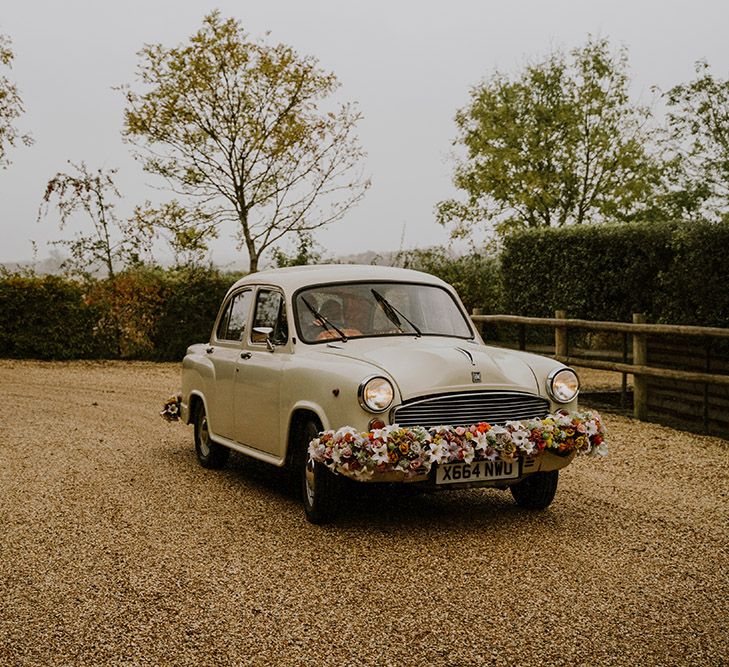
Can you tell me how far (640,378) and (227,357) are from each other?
6413 mm

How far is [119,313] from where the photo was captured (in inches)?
851

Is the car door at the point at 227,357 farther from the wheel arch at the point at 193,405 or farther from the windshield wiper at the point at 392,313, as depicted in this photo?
the windshield wiper at the point at 392,313

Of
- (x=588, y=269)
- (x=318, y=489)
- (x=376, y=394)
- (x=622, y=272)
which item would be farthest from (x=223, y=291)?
(x=376, y=394)

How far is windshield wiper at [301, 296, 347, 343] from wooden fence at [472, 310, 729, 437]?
18.3ft

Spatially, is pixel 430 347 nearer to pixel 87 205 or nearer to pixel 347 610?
pixel 347 610

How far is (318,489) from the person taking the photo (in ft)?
22.0

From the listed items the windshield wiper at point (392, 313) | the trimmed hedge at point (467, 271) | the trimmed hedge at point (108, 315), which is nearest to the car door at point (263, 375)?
the windshield wiper at point (392, 313)

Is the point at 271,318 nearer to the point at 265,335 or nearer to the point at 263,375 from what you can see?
the point at 265,335

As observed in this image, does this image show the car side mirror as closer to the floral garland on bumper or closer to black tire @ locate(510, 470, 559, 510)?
the floral garland on bumper

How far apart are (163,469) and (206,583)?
3.89 metres

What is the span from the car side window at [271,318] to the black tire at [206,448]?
1367 mm

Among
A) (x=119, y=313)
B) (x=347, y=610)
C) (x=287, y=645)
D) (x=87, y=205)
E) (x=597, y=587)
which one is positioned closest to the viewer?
(x=287, y=645)

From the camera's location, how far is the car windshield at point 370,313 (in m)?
7.52

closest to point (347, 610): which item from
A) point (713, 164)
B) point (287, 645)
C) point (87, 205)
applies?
point (287, 645)
